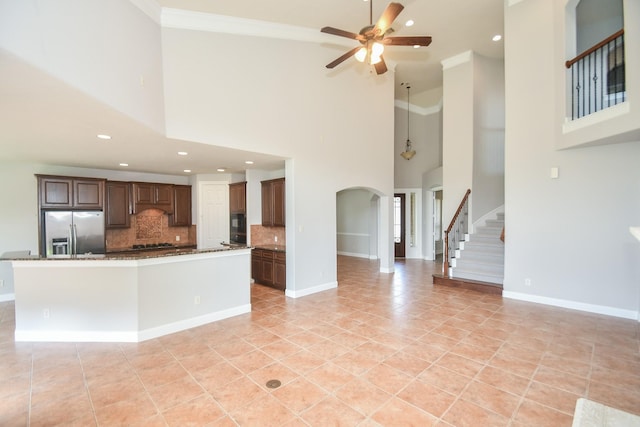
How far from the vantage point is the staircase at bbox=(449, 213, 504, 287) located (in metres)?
6.12

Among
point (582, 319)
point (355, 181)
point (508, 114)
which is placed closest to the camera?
point (582, 319)

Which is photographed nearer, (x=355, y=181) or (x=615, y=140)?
(x=615, y=140)

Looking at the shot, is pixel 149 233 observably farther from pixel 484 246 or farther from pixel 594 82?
pixel 594 82

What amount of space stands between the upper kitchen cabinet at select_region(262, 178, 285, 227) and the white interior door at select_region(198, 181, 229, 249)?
145 centimetres

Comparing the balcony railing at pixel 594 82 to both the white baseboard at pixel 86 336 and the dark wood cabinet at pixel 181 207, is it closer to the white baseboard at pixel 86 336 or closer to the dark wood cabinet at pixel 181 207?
the white baseboard at pixel 86 336

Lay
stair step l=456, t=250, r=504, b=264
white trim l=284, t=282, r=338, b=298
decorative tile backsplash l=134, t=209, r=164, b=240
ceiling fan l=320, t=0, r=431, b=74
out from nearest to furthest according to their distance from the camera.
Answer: ceiling fan l=320, t=0, r=431, b=74 → white trim l=284, t=282, r=338, b=298 → stair step l=456, t=250, r=504, b=264 → decorative tile backsplash l=134, t=209, r=164, b=240

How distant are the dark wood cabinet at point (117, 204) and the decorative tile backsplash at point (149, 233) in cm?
32

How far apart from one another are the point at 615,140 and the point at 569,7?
2.29m

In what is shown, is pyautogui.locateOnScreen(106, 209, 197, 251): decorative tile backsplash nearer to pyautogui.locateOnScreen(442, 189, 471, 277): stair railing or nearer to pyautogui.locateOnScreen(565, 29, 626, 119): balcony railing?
pyautogui.locateOnScreen(442, 189, 471, 277): stair railing

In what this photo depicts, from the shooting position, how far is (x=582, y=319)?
14.4ft

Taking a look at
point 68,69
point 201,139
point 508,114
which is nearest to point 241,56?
point 201,139

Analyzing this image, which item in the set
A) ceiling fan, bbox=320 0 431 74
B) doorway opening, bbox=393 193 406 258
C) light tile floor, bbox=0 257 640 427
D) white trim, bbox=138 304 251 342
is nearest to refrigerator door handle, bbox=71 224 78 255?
light tile floor, bbox=0 257 640 427

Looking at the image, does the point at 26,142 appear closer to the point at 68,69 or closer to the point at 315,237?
the point at 68,69

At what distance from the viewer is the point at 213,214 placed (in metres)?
7.93
